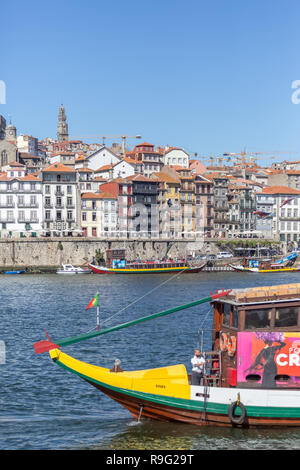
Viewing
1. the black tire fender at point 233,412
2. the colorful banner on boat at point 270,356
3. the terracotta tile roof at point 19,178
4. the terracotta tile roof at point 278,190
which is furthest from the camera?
the terracotta tile roof at point 278,190

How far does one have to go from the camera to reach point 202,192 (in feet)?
450

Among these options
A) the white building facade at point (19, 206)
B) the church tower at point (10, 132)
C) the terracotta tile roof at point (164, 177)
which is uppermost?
the church tower at point (10, 132)

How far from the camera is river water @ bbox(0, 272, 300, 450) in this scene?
22984 mm

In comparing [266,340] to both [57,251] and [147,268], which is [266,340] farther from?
[57,251]

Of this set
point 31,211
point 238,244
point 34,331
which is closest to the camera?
point 34,331

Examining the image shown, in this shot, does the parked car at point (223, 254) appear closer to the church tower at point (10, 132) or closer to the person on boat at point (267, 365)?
the church tower at point (10, 132)

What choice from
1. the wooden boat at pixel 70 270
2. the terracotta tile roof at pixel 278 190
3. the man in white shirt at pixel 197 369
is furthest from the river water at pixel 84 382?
the terracotta tile roof at pixel 278 190

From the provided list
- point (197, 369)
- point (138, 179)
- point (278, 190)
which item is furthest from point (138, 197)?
point (197, 369)

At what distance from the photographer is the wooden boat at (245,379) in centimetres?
2286

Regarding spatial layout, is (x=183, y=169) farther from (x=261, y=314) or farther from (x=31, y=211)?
(x=261, y=314)

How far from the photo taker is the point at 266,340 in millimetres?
23141

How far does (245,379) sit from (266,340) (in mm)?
1345

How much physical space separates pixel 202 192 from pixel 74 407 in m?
111

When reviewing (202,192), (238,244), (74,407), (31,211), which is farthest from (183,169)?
(74,407)
